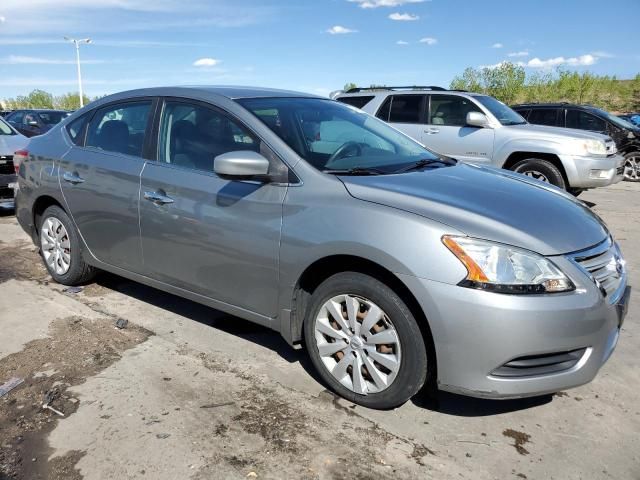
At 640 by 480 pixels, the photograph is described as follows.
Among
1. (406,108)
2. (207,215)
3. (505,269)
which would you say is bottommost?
(505,269)

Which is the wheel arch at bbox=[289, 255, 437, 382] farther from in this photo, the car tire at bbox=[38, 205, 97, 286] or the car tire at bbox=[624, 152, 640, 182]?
the car tire at bbox=[624, 152, 640, 182]

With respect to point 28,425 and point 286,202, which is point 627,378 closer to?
point 286,202

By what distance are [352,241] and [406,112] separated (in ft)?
24.0

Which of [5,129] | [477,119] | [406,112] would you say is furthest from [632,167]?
[5,129]

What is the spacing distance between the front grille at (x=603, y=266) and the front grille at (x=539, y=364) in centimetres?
36

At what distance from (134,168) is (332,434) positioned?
2326 millimetres

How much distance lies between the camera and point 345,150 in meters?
3.47

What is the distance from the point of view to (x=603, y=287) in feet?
8.84

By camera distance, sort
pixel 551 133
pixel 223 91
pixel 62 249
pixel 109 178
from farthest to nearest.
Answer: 1. pixel 551 133
2. pixel 62 249
3. pixel 109 178
4. pixel 223 91

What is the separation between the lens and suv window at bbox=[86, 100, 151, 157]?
13.1ft

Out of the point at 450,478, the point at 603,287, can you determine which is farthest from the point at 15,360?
the point at 603,287

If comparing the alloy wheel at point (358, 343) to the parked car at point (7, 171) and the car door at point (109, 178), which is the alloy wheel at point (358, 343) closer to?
the car door at point (109, 178)

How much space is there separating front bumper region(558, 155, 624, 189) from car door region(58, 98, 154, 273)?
21.7 ft

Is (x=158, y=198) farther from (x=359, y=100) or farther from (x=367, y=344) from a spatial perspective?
(x=359, y=100)
